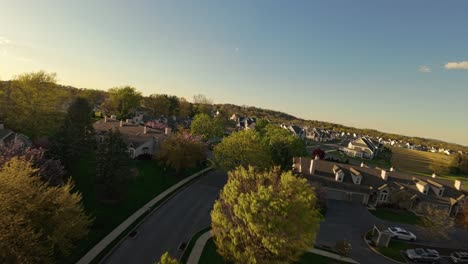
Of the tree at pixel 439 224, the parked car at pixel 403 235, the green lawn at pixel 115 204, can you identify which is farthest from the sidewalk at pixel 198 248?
the tree at pixel 439 224

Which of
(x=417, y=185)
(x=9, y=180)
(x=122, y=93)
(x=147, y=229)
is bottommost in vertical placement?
(x=147, y=229)

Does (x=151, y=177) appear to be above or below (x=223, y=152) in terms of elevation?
below

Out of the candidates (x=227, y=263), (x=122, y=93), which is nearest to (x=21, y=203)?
(x=227, y=263)

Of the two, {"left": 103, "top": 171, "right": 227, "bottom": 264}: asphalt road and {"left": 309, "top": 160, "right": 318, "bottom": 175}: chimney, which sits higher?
{"left": 309, "top": 160, "right": 318, "bottom": 175}: chimney

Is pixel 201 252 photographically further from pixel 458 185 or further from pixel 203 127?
pixel 458 185

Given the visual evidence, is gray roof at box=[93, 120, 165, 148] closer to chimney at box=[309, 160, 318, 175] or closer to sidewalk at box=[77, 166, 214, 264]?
sidewalk at box=[77, 166, 214, 264]

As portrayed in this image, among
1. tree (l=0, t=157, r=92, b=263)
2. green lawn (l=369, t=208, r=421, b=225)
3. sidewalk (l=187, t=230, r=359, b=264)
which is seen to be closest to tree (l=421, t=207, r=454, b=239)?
green lawn (l=369, t=208, r=421, b=225)

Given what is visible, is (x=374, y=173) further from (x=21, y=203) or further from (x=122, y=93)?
(x=122, y=93)

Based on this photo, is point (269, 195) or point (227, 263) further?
point (227, 263)
